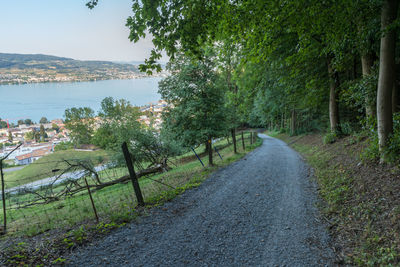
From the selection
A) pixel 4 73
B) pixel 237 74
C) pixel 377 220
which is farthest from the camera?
pixel 4 73

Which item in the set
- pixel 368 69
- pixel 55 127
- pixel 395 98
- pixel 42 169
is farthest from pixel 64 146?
pixel 395 98

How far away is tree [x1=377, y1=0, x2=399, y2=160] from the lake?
32.4 meters

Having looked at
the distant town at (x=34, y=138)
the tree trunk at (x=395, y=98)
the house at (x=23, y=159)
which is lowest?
the house at (x=23, y=159)

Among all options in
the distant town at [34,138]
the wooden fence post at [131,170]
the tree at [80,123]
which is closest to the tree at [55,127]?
the distant town at [34,138]

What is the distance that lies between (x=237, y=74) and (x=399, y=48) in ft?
22.7

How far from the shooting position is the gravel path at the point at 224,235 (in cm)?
307

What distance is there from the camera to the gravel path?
3.07 meters

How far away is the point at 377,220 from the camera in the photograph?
3.34 m

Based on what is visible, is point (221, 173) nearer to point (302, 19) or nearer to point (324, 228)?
point (324, 228)

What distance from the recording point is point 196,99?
9.62 meters

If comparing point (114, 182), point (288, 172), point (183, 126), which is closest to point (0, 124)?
point (114, 182)

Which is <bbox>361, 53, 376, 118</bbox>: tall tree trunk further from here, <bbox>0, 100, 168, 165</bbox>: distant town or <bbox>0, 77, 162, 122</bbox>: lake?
<bbox>0, 100, 168, 165</bbox>: distant town

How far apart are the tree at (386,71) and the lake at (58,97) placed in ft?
106

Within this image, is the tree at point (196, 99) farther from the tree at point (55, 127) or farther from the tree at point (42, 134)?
the tree at point (55, 127)
